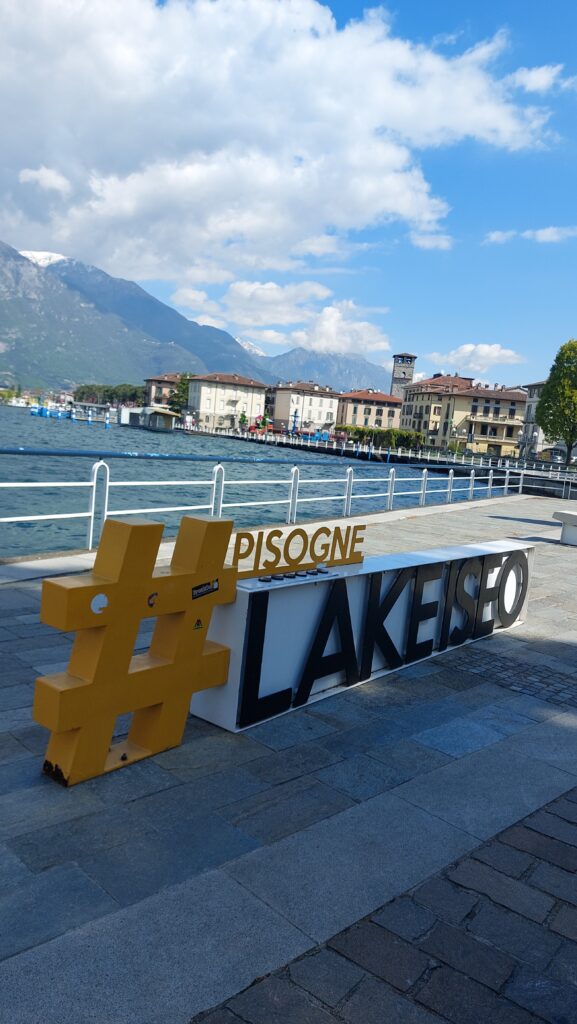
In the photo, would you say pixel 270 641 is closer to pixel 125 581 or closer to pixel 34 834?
pixel 125 581

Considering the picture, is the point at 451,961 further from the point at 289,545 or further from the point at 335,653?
the point at 335,653

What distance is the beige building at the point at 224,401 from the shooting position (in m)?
134

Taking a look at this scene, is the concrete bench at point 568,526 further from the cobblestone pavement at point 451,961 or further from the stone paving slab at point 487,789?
the cobblestone pavement at point 451,961

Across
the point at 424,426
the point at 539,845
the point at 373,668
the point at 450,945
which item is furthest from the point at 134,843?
the point at 424,426

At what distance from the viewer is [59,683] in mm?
3541

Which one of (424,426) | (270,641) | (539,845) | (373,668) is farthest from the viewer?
(424,426)

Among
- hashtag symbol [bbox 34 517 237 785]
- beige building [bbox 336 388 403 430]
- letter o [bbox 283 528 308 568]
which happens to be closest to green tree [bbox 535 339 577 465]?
letter o [bbox 283 528 308 568]

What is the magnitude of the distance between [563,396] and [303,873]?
200ft

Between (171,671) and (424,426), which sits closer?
(171,671)

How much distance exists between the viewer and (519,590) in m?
7.63

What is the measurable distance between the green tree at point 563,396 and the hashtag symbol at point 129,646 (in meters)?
58.8

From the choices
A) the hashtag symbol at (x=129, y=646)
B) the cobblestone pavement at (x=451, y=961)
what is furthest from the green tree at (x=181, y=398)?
the cobblestone pavement at (x=451, y=961)

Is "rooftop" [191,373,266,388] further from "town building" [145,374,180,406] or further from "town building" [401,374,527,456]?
"town building" [401,374,527,456]

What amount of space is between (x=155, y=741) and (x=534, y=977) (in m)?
2.22
